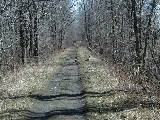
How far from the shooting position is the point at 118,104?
16984mm

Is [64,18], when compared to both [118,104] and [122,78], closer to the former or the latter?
[122,78]

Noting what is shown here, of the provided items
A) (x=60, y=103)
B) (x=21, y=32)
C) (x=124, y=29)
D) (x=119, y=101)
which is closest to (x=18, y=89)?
(x=60, y=103)

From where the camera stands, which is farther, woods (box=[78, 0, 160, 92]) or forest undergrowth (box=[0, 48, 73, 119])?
woods (box=[78, 0, 160, 92])

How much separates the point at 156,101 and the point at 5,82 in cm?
979

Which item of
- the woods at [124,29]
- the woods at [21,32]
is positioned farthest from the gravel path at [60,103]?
the woods at [21,32]

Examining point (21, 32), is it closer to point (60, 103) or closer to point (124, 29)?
point (60, 103)

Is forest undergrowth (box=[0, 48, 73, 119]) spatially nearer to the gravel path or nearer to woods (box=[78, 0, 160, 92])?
the gravel path

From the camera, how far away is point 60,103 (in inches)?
722

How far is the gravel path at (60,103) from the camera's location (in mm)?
15484

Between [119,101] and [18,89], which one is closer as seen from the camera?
[119,101]

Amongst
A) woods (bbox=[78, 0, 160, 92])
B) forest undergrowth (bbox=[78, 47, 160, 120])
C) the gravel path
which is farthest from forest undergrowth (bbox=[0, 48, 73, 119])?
woods (bbox=[78, 0, 160, 92])

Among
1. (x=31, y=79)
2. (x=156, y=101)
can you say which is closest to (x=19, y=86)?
(x=31, y=79)

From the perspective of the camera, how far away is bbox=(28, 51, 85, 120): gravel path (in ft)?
50.8

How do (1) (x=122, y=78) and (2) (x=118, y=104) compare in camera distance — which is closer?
(2) (x=118, y=104)
